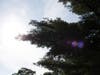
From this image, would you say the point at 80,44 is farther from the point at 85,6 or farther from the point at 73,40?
the point at 85,6

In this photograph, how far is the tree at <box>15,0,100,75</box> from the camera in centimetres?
1197

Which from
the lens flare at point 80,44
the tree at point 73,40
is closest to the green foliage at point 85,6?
the tree at point 73,40

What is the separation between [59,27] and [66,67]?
2038 millimetres

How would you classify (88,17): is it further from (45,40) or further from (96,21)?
(45,40)

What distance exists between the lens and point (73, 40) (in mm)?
12609

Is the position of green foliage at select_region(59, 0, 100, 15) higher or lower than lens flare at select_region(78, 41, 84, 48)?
higher

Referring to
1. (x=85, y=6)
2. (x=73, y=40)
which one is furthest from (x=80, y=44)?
(x=85, y=6)

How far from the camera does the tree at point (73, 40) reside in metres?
12.0

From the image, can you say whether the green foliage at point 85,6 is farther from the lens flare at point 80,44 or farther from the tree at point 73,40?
the lens flare at point 80,44

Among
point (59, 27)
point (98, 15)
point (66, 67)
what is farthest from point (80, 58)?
point (98, 15)

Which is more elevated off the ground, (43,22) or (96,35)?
(43,22)

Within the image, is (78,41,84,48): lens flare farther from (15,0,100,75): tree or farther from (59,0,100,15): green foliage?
(59,0,100,15): green foliage

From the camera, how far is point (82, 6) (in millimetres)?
14281

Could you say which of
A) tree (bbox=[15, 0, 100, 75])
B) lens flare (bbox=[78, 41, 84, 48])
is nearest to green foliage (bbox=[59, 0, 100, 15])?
tree (bbox=[15, 0, 100, 75])
